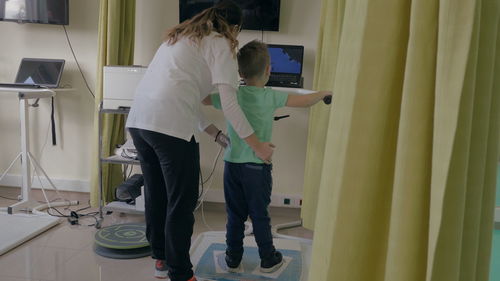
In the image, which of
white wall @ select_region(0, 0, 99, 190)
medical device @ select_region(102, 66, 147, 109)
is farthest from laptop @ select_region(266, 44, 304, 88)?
white wall @ select_region(0, 0, 99, 190)

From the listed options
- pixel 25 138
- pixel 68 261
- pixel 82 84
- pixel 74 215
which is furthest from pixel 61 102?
pixel 68 261

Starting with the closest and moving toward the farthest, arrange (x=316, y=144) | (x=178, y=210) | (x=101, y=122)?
(x=178, y=210)
(x=316, y=144)
(x=101, y=122)

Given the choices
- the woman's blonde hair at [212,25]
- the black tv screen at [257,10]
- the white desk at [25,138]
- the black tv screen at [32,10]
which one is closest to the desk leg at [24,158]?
the white desk at [25,138]

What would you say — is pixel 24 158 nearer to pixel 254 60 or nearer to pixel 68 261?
pixel 68 261

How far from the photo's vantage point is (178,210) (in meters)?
1.60

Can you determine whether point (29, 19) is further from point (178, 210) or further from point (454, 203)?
point (454, 203)

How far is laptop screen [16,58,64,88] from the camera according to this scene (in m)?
2.87

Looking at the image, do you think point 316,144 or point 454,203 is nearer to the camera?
point 454,203

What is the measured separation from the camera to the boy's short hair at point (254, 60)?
172 cm

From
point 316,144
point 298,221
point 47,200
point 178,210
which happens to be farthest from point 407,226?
point 47,200

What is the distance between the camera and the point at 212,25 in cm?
155

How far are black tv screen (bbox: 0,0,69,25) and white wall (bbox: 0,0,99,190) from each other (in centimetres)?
12

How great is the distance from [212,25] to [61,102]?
6.66 feet

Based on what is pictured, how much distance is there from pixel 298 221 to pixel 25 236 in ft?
5.50
